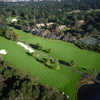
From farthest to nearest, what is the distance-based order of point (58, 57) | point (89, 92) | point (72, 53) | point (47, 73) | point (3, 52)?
1. point (72, 53)
2. point (58, 57)
3. point (3, 52)
4. point (47, 73)
5. point (89, 92)

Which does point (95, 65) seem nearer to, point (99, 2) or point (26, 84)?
point (26, 84)

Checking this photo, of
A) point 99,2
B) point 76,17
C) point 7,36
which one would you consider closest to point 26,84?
point 7,36

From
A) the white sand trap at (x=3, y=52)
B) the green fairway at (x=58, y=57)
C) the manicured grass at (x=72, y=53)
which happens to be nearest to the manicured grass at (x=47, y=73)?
the green fairway at (x=58, y=57)

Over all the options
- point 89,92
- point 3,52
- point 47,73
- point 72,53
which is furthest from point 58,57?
point 3,52

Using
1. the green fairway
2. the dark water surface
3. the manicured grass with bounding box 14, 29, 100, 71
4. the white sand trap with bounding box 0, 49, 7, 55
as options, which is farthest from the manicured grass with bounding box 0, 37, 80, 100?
the manicured grass with bounding box 14, 29, 100, 71

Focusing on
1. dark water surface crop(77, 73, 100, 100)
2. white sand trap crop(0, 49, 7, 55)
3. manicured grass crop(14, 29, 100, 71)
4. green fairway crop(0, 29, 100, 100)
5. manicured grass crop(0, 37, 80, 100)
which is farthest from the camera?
white sand trap crop(0, 49, 7, 55)

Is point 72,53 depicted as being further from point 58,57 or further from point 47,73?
point 47,73

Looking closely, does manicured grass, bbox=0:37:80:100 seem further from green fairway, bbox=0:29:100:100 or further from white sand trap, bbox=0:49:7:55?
white sand trap, bbox=0:49:7:55

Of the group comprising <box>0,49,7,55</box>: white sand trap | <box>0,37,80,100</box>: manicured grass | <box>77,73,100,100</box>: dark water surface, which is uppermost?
<box>0,49,7,55</box>: white sand trap
